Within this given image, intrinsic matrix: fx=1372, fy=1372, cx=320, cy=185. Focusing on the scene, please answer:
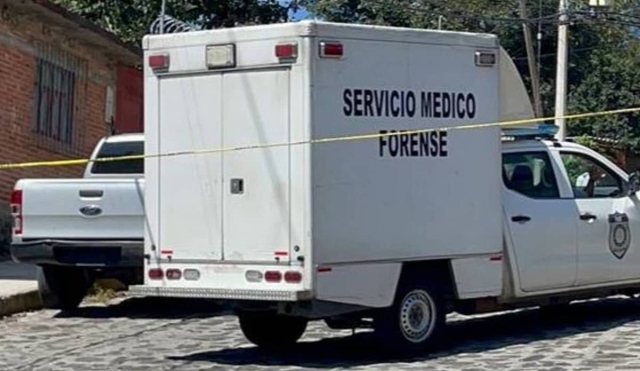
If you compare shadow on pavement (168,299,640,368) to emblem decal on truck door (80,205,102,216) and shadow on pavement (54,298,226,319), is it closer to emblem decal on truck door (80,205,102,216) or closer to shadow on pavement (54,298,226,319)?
shadow on pavement (54,298,226,319)

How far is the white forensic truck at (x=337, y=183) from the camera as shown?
1037 centimetres

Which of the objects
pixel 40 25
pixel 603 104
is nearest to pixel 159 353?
pixel 40 25

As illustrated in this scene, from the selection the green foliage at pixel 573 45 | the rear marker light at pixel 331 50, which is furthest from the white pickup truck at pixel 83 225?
the green foliage at pixel 573 45

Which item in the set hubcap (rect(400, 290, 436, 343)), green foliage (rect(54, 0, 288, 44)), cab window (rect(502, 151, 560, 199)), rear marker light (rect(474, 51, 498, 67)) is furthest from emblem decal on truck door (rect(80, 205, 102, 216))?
green foliage (rect(54, 0, 288, 44))

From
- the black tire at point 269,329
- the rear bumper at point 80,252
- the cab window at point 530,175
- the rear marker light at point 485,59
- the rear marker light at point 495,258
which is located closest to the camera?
the rear marker light at point 485,59

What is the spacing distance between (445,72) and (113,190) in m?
3.72

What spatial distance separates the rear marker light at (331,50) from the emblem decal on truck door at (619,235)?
3.48 meters

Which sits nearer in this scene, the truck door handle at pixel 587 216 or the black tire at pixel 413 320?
the black tire at pixel 413 320

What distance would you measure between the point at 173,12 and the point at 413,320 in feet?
65.7

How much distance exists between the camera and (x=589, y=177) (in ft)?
41.7

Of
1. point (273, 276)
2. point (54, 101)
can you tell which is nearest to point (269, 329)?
point (273, 276)

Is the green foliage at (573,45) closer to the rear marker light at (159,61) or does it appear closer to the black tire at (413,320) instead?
→ the rear marker light at (159,61)

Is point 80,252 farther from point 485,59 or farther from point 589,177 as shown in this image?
point 589,177

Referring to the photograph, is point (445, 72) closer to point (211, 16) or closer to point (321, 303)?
point (321, 303)
